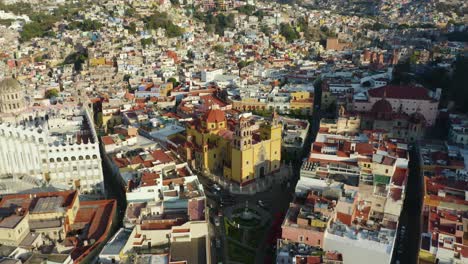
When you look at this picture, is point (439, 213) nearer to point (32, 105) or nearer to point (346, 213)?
point (346, 213)

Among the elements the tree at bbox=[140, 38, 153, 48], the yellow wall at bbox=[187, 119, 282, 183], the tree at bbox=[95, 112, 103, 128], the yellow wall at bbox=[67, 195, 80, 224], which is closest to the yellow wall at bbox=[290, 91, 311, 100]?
the yellow wall at bbox=[187, 119, 282, 183]

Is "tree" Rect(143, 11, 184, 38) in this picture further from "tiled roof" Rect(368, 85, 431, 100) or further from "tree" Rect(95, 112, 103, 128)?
"tiled roof" Rect(368, 85, 431, 100)

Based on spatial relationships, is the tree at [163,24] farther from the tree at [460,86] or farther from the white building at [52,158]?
the white building at [52,158]

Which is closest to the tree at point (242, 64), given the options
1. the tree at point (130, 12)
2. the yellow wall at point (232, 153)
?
the yellow wall at point (232, 153)

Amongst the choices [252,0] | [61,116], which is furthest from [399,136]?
[252,0]

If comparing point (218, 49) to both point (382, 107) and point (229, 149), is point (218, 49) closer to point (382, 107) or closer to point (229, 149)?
point (382, 107)

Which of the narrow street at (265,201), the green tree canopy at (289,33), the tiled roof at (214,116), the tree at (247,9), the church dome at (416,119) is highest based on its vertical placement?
the tree at (247,9)
